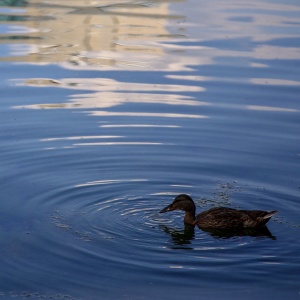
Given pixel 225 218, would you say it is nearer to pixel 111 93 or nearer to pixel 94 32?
pixel 111 93

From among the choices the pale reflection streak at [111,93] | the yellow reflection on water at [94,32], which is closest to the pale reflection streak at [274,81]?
the pale reflection streak at [111,93]

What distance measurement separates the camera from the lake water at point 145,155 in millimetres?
7559

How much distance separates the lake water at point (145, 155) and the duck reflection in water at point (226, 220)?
0.09 metres

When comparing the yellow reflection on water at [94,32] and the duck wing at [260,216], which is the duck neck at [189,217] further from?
the yellow reflection on water at [94,32]

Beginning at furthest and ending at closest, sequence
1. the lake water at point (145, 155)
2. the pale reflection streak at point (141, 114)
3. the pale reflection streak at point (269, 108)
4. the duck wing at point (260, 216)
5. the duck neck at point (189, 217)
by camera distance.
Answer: the pale reflection streak at point (269, 108) → the pale reflection streak at point (141, 114) → the duck neck at point (189, 217) → the duck wing at point (260, 216) → the lake water at point (145, 155)

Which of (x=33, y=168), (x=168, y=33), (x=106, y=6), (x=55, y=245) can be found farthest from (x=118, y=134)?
(x=106, y=6)

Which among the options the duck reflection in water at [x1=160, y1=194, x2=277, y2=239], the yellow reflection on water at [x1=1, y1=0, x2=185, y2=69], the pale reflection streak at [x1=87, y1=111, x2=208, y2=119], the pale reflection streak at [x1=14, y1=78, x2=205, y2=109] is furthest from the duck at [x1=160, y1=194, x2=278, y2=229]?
the yellow reflection on water at [x1=1, y1=0, x2=185, y2=69]

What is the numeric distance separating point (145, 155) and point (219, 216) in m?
2.27

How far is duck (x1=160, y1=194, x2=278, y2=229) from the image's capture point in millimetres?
8641

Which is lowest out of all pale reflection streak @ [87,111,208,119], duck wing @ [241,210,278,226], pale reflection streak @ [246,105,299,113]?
duck wing @ [241,210,278,226]

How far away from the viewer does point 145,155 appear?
10.8m

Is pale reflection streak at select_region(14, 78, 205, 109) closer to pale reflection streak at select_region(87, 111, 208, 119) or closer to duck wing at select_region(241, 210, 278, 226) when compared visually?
pale reflection streak at select_region(87, 111, 208, 119)

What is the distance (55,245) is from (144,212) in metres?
1.27

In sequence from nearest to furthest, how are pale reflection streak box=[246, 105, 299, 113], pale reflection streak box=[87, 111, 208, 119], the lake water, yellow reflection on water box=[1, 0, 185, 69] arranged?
the lake water
pale reflection streak box=[87, 111, 208, 119]
pale reflection streak box=[246, 105, 299, 113]
yellow reflection on water box=[1, 0, 185, 69]
